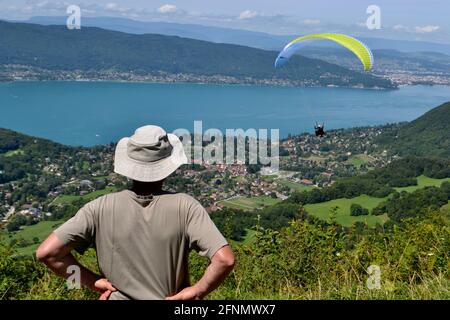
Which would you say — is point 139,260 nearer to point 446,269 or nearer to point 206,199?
point 446,269

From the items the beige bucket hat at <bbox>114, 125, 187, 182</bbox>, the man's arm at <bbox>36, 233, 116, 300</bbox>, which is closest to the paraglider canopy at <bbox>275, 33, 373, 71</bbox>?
the beige bucket hat at <bbox>114, 125, 187, 182</bbox>

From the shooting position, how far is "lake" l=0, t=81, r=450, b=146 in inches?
2776

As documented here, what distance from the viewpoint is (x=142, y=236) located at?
72.2 inches

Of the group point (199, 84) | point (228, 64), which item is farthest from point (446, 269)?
point (228, 64)

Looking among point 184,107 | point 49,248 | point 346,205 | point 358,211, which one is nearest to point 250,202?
point 346,205

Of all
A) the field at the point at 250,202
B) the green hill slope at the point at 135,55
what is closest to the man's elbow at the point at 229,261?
the field at the point at 250,202

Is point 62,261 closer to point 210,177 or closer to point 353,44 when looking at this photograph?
point 353,44

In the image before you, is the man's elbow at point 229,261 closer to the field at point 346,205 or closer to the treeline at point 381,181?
the field at point 346,205

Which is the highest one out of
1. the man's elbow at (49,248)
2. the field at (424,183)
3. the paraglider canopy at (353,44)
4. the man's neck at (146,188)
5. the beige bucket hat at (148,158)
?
the paraglider canopy at (353,44)

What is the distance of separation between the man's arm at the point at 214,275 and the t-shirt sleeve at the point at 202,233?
23mm

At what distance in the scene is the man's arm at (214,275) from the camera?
1776mm

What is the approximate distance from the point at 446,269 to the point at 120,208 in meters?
2.39

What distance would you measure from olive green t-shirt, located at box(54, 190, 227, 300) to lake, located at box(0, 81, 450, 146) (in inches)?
2226
